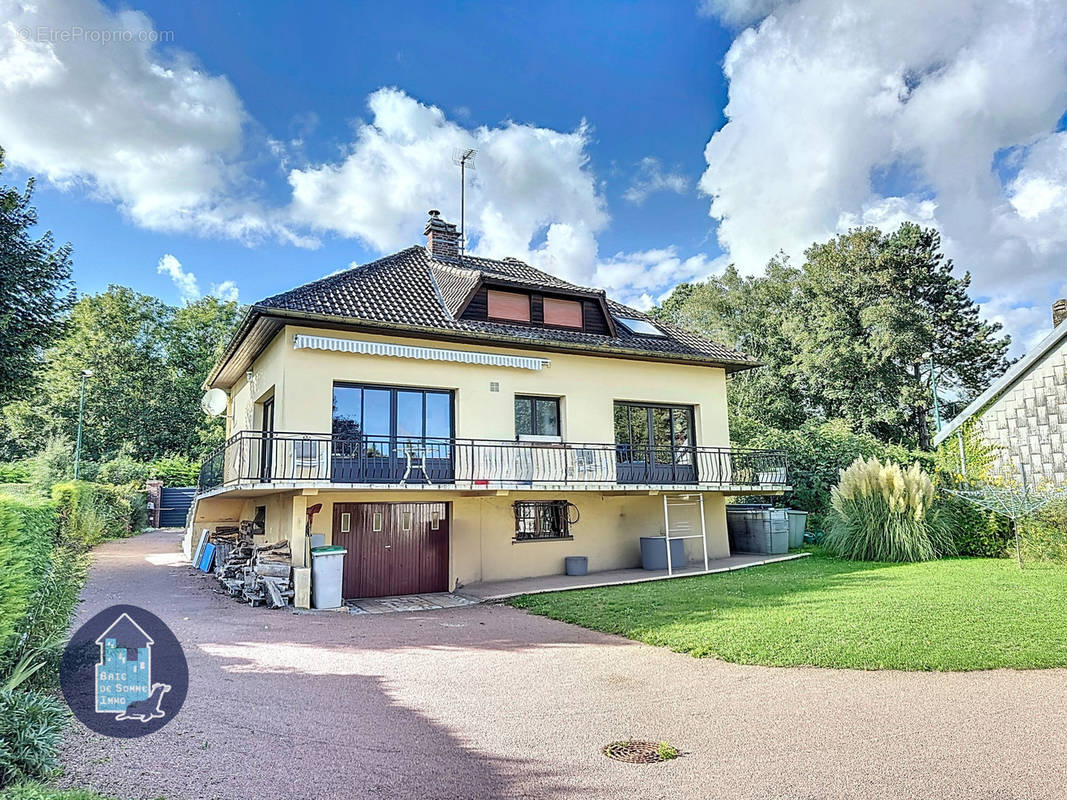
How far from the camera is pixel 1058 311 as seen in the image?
17.3m

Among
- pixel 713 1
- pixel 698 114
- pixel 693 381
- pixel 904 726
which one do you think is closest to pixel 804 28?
pixel 713 1

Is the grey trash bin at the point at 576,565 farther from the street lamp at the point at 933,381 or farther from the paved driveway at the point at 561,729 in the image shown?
the street lamp at the point at 933,381

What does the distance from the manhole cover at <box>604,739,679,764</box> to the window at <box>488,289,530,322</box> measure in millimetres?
11620

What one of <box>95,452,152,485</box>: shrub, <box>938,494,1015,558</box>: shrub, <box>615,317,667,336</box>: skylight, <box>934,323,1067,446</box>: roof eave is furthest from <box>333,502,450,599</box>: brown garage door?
<box>95,452,152,485</box>: shrub

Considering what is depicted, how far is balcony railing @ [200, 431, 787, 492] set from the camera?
40.1ft

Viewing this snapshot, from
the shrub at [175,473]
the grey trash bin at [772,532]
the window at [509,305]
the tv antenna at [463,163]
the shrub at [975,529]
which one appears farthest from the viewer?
the shrub at [175,473]

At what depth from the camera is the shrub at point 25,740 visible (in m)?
3.65

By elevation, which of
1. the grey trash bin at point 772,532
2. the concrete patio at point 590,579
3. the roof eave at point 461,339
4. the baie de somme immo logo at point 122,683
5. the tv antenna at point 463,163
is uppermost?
the tv antenna at point 463,163

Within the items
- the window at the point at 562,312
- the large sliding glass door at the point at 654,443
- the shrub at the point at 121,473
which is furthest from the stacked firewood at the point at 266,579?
the shrub at the point at 121,473

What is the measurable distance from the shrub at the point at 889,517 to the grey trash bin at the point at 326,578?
40.2 ft

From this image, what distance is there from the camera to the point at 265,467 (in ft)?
→ 43.4

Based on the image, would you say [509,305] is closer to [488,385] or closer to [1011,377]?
[488,385]

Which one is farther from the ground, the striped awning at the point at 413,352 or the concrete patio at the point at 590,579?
the striped awning at the point at 413,352

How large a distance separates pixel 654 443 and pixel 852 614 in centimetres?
836
